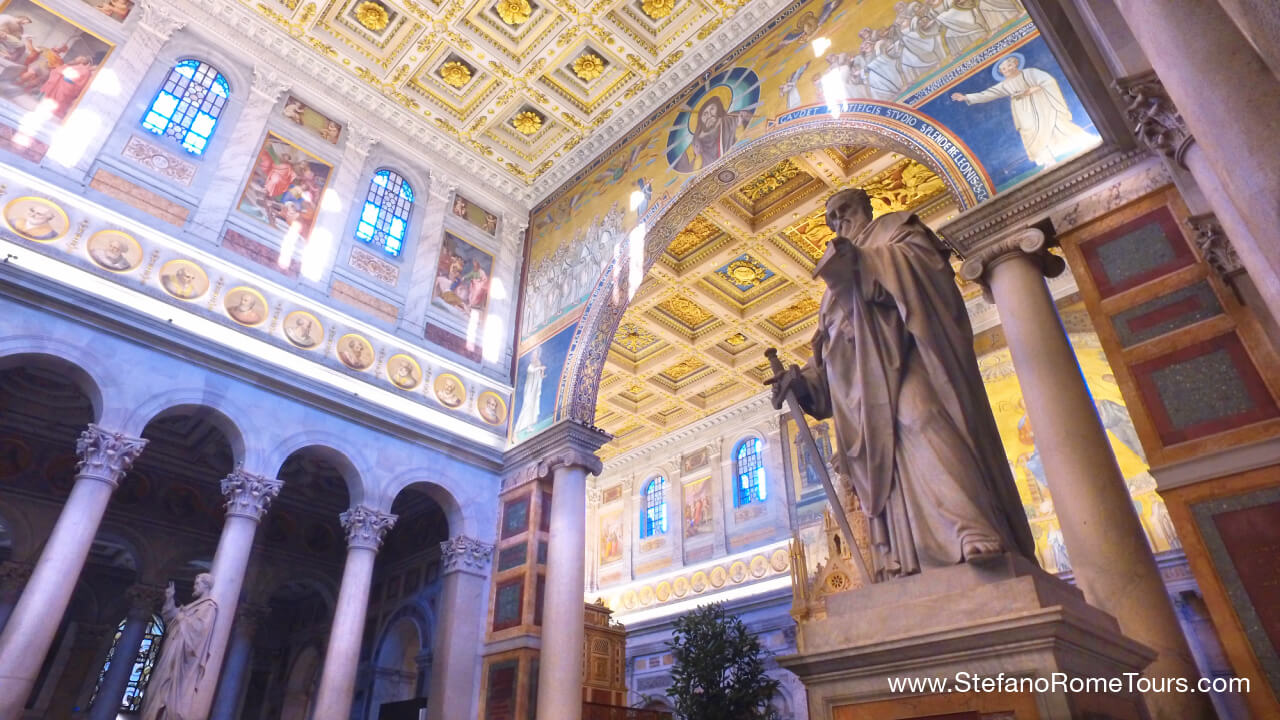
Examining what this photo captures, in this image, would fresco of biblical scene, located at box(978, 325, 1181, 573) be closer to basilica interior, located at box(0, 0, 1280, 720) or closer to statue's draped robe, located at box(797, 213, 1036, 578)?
basilica interior, located at box(0, 0, 1280, 720)

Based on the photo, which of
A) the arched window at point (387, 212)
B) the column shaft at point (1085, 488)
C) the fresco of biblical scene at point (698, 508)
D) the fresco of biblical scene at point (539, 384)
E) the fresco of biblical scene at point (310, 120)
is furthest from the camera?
the fresco of biblical scene at point (698, 508)

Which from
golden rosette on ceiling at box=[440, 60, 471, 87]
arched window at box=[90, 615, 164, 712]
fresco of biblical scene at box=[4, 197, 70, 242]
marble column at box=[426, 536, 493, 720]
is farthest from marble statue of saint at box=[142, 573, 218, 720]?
golden rosette on ceiling at box=[440, 60, 471, 87]

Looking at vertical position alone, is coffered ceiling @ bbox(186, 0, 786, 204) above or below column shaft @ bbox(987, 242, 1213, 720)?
above

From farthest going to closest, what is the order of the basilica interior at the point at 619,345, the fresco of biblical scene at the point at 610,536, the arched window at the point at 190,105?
the fresco of biblical scene at the point at 610,536
the arched window at the point at 190,105
the basilica interior at the point at 619,345

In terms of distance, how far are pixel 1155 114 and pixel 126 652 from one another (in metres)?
16.1

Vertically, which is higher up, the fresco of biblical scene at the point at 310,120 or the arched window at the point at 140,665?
the fresco of biblical scene at the point at 310,120

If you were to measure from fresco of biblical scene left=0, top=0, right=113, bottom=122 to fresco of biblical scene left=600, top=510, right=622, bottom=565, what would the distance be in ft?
50.5

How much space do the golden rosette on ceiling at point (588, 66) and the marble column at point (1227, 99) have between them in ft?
38.6

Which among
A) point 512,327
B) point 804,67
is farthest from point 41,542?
point 804,67

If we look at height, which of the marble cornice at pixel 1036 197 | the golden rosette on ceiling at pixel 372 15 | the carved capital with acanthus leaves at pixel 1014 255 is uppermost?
the golden rosette on ceiling at pixel 372 15

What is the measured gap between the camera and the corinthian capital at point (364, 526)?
36.3ft

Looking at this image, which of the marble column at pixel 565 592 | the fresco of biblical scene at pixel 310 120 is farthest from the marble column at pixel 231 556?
the fresco of biblical scene at pixel 310 120

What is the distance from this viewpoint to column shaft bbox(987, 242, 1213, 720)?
16.5 feet

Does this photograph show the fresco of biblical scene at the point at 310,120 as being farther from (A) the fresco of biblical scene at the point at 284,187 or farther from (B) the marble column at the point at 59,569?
(B) the marble column at the point at 59,569
